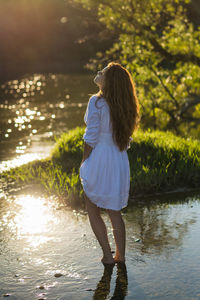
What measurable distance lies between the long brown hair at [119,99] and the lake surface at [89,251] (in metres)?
1.05

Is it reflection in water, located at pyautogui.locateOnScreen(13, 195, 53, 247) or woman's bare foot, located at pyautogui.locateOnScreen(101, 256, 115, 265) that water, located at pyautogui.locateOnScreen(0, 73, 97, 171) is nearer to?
reflection in water, located at pyautogui.locateOnScreen(13, 195, 53, 247)

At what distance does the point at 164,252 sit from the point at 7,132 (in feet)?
37.6

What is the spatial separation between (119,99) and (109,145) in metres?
0.40

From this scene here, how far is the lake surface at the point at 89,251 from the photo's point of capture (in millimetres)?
3857

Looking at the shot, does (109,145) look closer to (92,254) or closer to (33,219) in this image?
(92,254)

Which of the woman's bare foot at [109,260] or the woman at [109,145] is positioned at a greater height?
the woman at [109,145]

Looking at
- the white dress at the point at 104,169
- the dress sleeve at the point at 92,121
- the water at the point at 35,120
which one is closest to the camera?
the dress sleeve at the point at 92,121

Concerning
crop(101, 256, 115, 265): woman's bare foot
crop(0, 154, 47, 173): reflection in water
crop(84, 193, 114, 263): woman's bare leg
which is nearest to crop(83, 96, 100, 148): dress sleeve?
crop(84, 193, 114, 263): woman's bare leg

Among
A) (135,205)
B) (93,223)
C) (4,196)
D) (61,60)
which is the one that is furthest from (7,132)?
(61,60)

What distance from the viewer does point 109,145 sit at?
4.20 metres

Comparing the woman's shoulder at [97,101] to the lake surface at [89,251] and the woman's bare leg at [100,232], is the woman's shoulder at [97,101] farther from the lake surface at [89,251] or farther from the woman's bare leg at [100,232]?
the lake surface at [89,251]

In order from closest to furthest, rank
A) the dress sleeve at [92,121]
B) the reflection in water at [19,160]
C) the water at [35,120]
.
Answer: the dress sleeve at [92,121] → the reflection in water at [19,160] → the water at [35,120]

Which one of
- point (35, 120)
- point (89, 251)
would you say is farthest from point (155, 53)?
point (89, 251)

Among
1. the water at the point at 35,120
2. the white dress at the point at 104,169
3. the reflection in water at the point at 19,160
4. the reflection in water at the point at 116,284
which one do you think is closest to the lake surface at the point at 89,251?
the reflection in water at the point at 116,284
